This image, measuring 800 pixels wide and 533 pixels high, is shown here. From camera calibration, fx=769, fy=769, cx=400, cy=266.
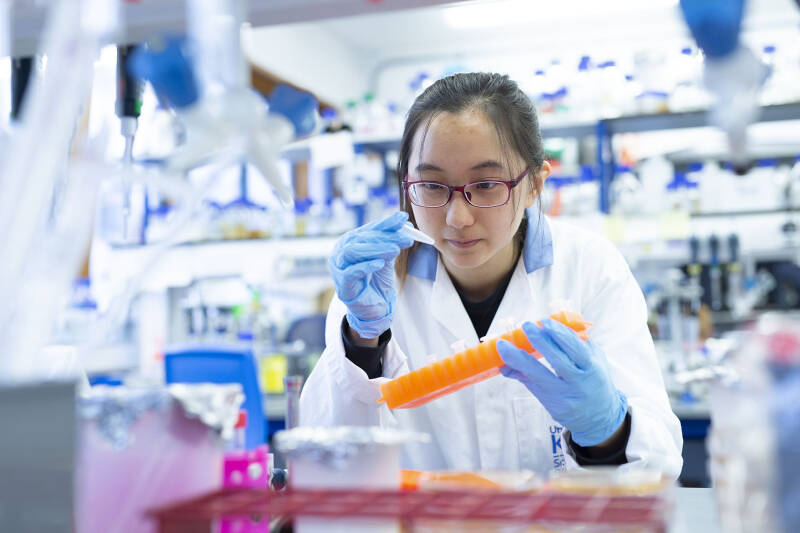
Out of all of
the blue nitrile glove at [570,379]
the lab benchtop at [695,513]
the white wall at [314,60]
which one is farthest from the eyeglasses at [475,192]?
the white wall at [314,60]

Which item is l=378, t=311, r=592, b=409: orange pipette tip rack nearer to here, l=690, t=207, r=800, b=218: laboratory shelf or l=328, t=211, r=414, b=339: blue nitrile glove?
l=328, t=211, r=414, b=339: blue nitrile glove

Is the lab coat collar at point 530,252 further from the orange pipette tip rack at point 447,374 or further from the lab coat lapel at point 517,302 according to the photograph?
the orange pipette tip rack at point 447,374

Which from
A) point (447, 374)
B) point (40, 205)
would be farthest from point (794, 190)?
point (40, 205)

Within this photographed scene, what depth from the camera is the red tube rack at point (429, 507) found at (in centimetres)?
58

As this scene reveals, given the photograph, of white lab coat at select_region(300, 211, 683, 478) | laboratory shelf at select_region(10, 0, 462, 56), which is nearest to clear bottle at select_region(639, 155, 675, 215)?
white lab coat at select_region(300, 211, 683, 478)

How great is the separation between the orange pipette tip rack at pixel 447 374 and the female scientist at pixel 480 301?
0.12 meters

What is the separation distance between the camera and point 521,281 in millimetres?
1725

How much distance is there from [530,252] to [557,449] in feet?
1.47

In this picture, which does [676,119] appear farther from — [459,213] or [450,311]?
[459,213]

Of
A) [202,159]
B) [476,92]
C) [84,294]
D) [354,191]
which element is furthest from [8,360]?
[354,191]

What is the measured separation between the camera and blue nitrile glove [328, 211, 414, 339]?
1347mm

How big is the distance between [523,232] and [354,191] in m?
2.79

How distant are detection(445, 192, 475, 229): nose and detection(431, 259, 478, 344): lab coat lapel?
26cm

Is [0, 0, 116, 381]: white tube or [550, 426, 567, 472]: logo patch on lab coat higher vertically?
[0, 0, 116, 381]: white tube
